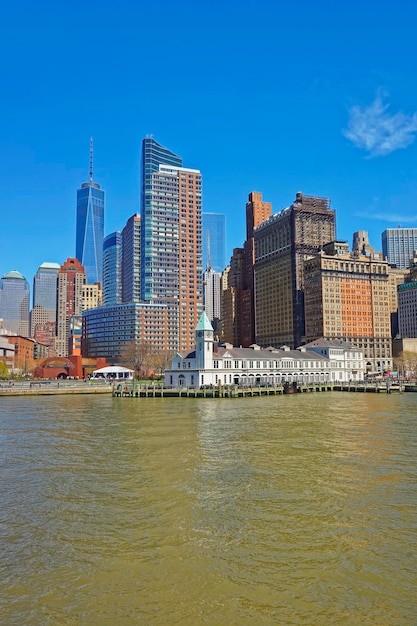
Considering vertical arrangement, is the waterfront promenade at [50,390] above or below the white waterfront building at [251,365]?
below

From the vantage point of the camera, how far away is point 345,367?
146 meters

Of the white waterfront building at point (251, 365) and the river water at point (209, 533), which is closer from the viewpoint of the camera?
the river water at point (209, 533)

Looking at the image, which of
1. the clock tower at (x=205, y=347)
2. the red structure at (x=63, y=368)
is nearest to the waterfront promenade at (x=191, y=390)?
the clock tower at (x=205, y=347)

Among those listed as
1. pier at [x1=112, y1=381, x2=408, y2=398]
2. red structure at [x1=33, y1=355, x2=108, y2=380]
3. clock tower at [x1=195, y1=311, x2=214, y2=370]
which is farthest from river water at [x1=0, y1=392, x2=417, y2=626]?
red structure at [x1=33, y1=355, x2=108, y2=380]

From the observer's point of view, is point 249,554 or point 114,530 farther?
point 114,530

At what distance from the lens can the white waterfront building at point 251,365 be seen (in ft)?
376

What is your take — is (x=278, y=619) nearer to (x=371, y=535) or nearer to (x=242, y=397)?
(x=371, y=535)

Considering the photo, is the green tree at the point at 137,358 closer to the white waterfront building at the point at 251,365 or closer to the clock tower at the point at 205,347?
the white waterfront building at the point at 251,365

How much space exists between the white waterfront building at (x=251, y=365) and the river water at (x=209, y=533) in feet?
234

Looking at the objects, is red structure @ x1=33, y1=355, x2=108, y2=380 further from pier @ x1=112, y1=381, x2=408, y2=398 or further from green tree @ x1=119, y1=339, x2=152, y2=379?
pier @ x1=112, y1=381, x2=408, y2=398

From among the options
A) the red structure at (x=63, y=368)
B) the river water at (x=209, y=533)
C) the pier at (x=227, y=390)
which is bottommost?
the river water at (x=209, y=533)

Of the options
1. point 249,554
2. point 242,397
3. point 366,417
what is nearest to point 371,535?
point 249,554

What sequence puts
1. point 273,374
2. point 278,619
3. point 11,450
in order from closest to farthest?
point 278,619
point 11,450
point 273,374

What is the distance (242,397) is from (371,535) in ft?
267
